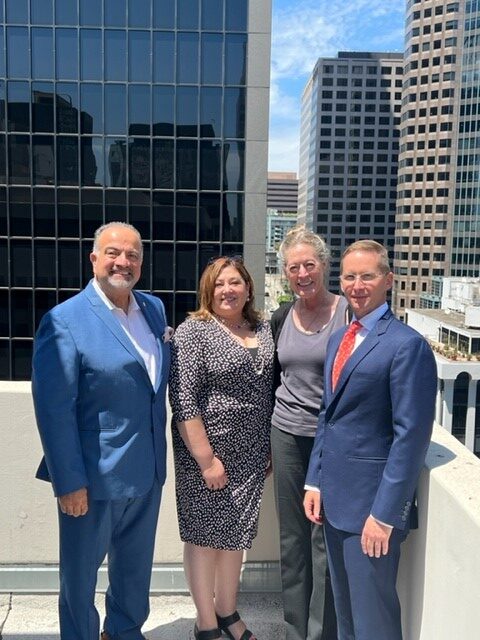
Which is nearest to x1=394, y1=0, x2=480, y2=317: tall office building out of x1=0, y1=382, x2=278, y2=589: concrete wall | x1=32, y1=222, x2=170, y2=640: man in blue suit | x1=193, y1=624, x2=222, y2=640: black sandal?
x1=0, y1=382, x2=278, y2=589: concrete wall

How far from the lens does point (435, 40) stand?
85.5 meters

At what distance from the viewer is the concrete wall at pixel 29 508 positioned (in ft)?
8.80

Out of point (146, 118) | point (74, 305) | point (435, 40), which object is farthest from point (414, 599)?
point (435, 40)

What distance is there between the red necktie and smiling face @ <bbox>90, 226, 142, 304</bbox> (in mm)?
832

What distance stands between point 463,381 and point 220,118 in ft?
105

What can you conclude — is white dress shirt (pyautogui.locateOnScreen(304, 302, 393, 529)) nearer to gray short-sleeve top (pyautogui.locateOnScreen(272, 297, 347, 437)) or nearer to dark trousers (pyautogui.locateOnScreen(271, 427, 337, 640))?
gray short-sleeve top (pyautogui.locateOnScreen(272, 297, 347, 437))

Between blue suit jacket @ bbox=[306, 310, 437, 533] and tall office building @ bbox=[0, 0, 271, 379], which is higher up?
tall office building @ bbox=[0, 0, 271, 379]

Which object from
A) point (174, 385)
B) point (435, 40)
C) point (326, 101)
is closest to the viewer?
point (174, 385)

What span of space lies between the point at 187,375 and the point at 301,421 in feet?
1.63

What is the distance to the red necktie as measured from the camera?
2004mm

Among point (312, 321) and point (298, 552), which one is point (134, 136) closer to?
point (312, 321)

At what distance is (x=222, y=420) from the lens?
229cm

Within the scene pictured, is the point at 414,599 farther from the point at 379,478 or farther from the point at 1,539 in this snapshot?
the point at 1,539

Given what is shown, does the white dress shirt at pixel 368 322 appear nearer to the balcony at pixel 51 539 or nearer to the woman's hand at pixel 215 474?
the balcony at pixel 51 539
